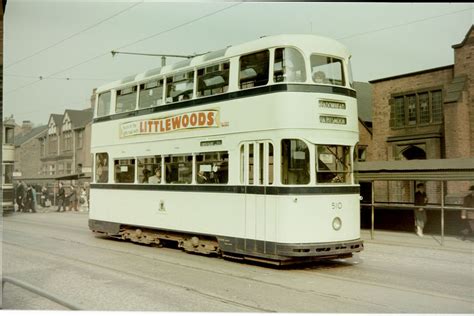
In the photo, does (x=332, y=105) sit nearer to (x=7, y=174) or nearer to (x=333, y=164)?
(x=333, y=164)

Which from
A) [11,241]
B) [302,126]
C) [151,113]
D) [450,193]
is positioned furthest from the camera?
[450,193]

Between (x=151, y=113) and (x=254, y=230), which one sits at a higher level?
(x=151, y=113)

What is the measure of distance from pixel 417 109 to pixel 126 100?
49.6 feet

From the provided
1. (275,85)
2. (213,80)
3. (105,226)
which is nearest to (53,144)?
(105,226)

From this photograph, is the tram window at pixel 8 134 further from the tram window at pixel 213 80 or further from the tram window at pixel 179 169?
the tram window at pixel 213 80

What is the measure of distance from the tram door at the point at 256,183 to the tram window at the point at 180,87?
2.35m

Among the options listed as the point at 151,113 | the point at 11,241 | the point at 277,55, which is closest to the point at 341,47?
the point at 277,55

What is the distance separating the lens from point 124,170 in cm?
1468

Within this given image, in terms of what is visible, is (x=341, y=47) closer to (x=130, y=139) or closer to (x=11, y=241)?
(x=130, y=139)

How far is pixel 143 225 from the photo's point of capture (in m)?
13.8

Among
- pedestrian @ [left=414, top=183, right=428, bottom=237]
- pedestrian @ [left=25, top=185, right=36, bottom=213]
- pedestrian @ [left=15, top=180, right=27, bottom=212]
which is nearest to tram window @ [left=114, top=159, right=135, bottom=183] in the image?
pedestrian @ [left=414, top=183, right=428, bottom=237]

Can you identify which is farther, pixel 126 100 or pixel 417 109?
pixel 417 109

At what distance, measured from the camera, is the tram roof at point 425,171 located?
1406cm

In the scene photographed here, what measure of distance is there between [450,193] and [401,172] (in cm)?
623
